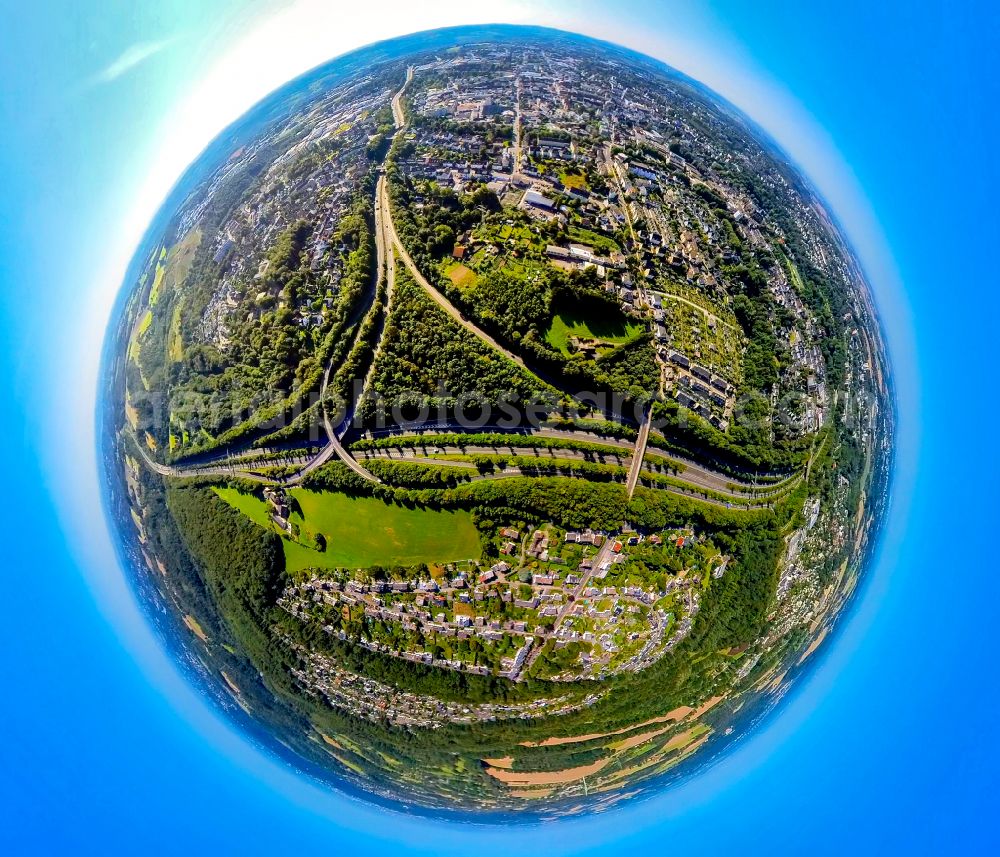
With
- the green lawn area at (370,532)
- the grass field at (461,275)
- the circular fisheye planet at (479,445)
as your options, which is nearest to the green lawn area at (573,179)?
the circular fisheye planet at (479,445)

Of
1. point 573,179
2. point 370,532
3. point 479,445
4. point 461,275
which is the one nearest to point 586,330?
point 461,275

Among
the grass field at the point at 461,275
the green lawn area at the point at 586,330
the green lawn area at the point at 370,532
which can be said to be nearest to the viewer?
the green lawn area at the point at 370,532

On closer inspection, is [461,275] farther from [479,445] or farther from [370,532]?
[370,532]

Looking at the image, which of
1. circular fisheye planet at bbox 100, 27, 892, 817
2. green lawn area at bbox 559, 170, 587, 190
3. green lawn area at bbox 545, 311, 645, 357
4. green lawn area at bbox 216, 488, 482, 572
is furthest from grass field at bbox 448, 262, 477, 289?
green lawn area at bbox 216, 488, 482, 572

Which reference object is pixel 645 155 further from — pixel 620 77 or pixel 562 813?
pixel 562 813

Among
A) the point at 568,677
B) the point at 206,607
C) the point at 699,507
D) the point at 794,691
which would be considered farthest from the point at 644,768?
the point at 206,607

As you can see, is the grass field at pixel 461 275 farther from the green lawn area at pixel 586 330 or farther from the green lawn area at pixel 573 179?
the green lawn area at pixel 573 179
